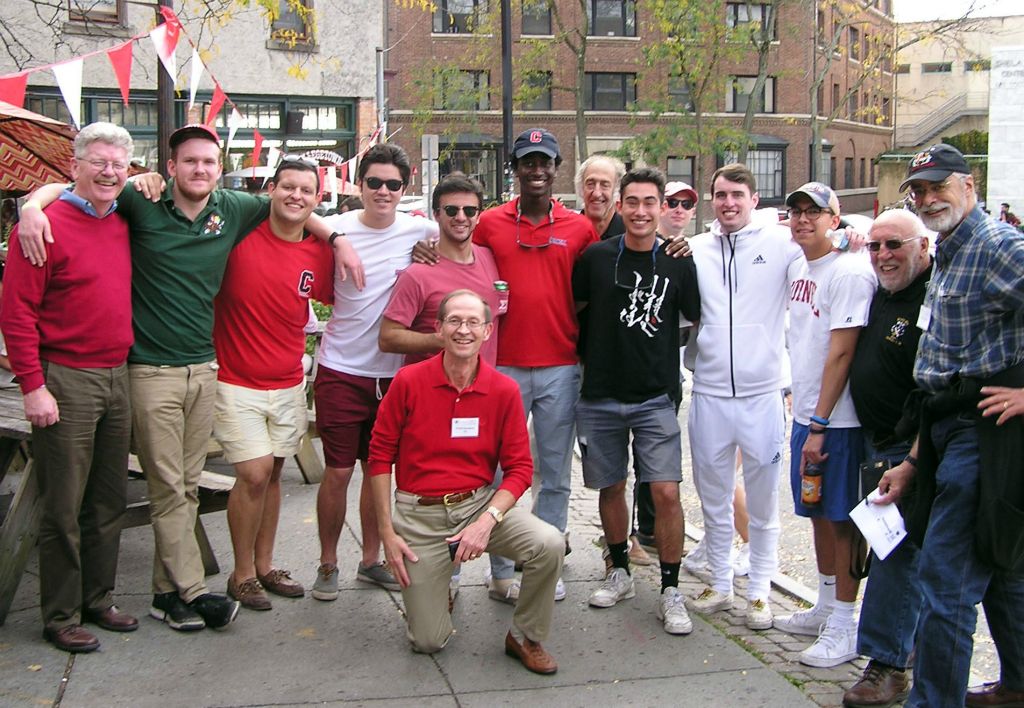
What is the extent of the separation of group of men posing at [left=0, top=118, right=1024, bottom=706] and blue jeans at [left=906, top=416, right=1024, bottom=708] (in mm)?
11

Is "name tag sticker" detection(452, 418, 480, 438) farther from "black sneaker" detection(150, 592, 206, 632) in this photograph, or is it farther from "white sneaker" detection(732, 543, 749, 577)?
"white sneaker" detection(732, 543, 749, 577)

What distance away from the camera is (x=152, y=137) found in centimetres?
2123

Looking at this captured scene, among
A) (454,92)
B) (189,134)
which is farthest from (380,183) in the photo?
(454,92)

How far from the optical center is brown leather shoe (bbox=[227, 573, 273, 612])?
5391 millimetres

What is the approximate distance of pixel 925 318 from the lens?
4.25 m

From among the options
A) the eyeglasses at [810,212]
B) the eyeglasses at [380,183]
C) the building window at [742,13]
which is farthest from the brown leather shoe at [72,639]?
the building window at [742,13]

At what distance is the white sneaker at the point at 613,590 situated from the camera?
18.2 ft

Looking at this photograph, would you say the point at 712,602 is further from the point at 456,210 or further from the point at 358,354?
the point at 456,210

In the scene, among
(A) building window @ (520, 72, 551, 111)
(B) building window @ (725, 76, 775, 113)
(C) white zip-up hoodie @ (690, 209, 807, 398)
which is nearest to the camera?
(C) white zip-up hoodie @ (690, 209, 807, 398)

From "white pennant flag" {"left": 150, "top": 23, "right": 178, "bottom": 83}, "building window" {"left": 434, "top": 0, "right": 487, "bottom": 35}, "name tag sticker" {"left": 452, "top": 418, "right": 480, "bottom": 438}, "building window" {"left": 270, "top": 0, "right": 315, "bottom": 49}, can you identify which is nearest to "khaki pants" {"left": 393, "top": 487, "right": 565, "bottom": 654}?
"name tag sticker" {"left": 452, "top": 418, "right": 480, "bottom": 438}

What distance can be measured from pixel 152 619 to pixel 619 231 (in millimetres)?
3011

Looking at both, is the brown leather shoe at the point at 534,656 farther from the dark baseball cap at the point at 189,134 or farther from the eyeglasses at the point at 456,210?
the dark baseball cap at the point at 189,134

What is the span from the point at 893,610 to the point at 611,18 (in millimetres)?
41579

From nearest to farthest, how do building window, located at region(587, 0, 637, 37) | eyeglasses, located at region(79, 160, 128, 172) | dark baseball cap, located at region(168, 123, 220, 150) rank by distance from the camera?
eyeglasses, located at region(79, 160, 128, 172), dark baseball cap, located at region(168, 123, 220, 150), building window, located at region(587, 0, 637, 37)
